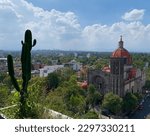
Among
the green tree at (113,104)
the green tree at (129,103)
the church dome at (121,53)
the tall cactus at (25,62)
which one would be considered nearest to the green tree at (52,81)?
the church dome at (121,53)

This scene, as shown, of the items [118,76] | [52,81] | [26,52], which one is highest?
[26,52]

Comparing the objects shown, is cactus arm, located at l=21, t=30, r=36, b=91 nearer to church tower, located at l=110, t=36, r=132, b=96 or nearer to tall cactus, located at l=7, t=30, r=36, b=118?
tall cactus, located at l=7, t=30, r=36, b=118

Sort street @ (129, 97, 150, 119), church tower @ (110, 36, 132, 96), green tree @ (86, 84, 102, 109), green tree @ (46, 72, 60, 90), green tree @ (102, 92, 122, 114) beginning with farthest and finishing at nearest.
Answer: green tree @ (46, 72, 60, 90), church tower @ (110, 36, 132, 96), green tree @ (86, 84, 102, 109), street @ (129, 97, 150, 119), green tree @ (102, 92, 122, 114)

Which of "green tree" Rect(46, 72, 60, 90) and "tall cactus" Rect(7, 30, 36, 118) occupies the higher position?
"tall cactus" Rect(7, 30, 36, 118)

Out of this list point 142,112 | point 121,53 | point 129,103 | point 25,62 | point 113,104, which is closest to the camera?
point 25,62

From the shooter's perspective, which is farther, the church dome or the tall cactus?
the church dome

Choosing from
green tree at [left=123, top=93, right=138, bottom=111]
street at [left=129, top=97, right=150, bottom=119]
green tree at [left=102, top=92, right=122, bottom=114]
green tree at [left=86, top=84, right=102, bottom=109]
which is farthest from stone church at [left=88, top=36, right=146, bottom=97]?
green tree at [left=102, top=92, right=122, bottom=114]

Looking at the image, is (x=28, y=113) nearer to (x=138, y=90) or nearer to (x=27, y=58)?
(x=27, y=58)

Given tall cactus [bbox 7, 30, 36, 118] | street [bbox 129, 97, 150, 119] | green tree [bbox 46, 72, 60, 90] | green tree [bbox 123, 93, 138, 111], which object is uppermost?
tall cactus [bbox 7, 30, 36, 118]

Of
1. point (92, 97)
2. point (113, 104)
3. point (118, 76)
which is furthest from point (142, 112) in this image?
point (92, 97)

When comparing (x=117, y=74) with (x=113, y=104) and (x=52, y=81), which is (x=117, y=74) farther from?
(x=52, y=81)
